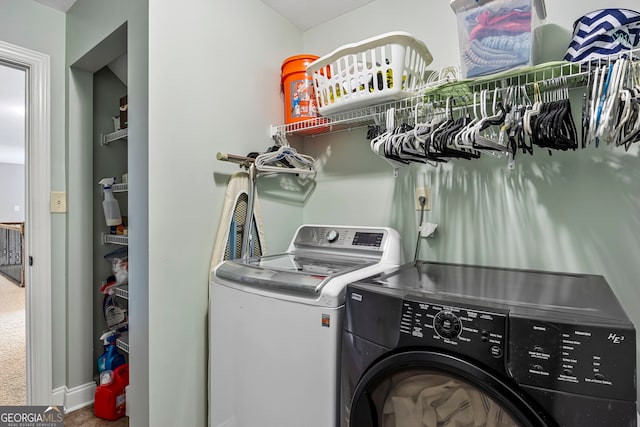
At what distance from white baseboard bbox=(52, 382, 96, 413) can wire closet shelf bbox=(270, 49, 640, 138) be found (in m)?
2.21

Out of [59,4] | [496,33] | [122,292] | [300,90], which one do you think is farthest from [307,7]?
[122,292]

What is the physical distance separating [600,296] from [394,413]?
2.29 ft

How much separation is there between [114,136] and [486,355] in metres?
2.17

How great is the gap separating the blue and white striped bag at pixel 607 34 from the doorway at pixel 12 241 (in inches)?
106

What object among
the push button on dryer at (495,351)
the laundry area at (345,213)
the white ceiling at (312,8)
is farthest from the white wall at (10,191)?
the push button on dryer at (495,351)

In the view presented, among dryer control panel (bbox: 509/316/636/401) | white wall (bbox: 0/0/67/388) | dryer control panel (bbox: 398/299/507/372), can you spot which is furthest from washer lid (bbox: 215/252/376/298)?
white wall (bbox: 0/0/67/388)

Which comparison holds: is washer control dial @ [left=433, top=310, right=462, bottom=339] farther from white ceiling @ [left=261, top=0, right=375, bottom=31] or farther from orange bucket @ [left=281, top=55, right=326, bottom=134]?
white ceiling @ [left=261, top=0, right=375, bottom=31]

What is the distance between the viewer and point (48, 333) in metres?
1.93

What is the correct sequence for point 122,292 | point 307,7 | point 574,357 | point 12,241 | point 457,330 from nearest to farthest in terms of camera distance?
point 574,357 < point 457,330 < point 122,292 < point 307,7 < point 12,241

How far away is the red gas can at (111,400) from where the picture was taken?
1.90 m

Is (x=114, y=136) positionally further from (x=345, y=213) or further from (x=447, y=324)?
(x=447, y=324)

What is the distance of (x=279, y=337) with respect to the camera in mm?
1176

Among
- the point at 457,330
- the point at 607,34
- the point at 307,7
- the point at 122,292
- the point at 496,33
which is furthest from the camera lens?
the point at 307,7

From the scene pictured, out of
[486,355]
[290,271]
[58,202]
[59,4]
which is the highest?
[59,4]
